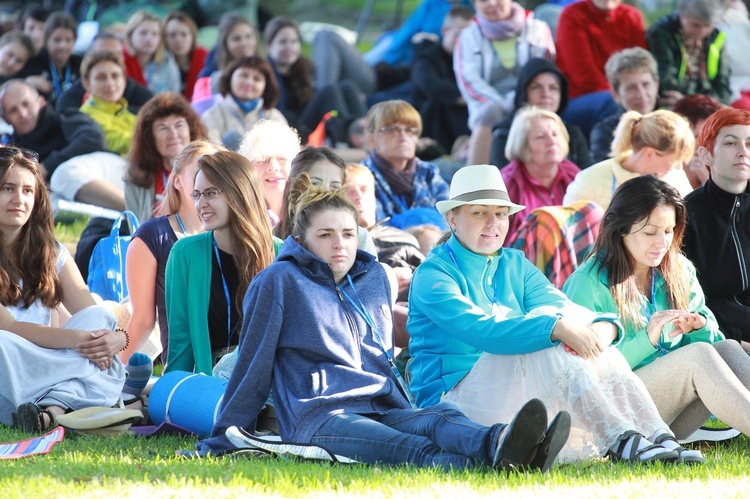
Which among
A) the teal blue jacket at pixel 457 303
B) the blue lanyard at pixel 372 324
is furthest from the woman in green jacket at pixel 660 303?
the blue lanyard at pixel 372 324

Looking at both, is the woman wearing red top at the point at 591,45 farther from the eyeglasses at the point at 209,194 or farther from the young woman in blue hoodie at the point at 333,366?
the young woman in blue hoodie at the point at 333,366

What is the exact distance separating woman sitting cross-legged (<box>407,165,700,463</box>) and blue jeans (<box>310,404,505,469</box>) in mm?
318

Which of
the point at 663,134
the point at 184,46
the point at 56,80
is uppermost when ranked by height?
the point at 184,46

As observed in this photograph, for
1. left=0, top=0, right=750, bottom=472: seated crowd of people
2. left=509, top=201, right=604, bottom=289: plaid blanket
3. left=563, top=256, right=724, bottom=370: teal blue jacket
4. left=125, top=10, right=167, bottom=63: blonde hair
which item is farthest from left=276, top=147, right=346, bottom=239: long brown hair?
left=125, top=10, right=167, bottom=63: blonde hair

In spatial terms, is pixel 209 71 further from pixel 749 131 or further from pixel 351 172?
pixel 749 131

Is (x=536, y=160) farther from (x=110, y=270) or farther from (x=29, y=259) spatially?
(x=29, y=259)

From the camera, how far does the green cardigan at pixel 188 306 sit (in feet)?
19.1

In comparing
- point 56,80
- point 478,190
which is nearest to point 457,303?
point 478,190

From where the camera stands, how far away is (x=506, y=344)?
487 cm

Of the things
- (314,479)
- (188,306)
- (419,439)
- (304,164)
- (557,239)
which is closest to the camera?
(314,479)

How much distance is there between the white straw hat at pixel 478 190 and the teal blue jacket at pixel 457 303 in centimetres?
20

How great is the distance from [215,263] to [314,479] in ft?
6.54

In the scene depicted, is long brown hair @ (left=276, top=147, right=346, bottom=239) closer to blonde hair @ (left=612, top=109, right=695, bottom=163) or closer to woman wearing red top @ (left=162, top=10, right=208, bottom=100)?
blonde hair @ (left=612, top=109, right=695, bottom=163)

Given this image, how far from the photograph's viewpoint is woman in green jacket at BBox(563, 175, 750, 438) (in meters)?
5.30
